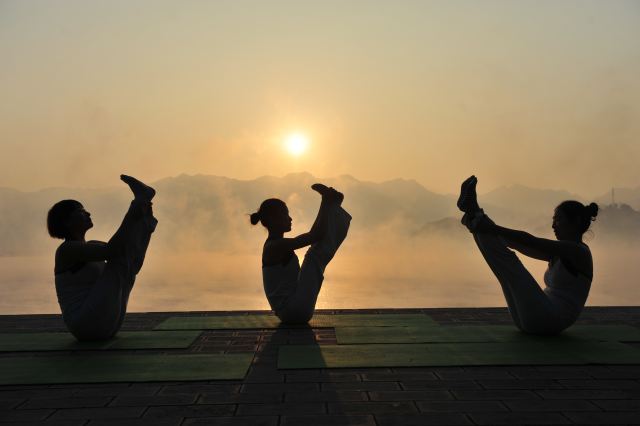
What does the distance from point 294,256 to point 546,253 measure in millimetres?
2083

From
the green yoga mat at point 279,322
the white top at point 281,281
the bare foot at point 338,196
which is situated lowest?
the green yoga mat at point 279,322

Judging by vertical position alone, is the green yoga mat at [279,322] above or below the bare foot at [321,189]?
below

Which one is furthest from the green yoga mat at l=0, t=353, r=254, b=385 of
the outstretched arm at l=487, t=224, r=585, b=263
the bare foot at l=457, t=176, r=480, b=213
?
the outstretched arm at l=487, t=224, r=585, b=263

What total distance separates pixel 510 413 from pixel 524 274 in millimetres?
1897

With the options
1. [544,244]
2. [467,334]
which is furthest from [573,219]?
[467,334]

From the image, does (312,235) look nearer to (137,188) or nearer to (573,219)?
(137,188)

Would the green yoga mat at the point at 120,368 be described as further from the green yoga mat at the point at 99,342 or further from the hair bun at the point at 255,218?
the hair bun at the point at 255,218

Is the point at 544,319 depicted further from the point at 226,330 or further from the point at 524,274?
the point at 226,330

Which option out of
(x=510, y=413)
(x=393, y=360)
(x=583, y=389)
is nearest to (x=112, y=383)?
(x=393, y=360)

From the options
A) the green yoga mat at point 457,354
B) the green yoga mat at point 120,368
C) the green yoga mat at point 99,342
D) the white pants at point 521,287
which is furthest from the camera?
the white pants at point 521,287

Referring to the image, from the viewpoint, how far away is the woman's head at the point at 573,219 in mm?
4609

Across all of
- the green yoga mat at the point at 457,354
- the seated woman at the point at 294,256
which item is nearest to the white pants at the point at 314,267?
the seated woman at the point at 294,256

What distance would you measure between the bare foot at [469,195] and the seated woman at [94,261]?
2.27 meters

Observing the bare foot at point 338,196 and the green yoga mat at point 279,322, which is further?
the green yoga mat at point 279,322
